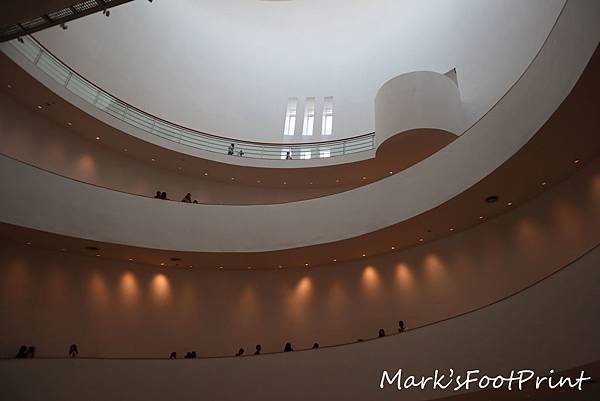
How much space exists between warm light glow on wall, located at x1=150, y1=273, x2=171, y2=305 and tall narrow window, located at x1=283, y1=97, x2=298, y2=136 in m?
10.7

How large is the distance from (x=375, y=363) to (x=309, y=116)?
16022 mm

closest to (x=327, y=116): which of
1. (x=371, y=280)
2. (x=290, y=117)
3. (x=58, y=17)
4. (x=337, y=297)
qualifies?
(x=290, y=117)

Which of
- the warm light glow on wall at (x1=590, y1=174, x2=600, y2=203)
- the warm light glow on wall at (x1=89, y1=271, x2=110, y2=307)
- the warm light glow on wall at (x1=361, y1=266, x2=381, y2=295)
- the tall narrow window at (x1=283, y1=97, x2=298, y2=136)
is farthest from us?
the tall narrow window at (x1=283, y1=97, x2=298, y2=136)

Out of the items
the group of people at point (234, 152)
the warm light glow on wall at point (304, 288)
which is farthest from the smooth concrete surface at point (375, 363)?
the group of people at point (234, 152)

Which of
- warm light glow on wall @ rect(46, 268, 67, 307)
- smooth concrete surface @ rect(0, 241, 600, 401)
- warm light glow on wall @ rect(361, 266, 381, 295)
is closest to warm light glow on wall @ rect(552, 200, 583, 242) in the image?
smooth concrete surface @ rect(0, 241, 600, 401)

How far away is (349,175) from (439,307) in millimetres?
8122

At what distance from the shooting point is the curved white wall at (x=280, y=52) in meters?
19.3

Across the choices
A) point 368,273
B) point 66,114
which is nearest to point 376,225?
point 368,273

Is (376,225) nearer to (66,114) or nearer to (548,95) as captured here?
(548,95)

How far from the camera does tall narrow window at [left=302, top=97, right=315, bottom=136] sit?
25297mm

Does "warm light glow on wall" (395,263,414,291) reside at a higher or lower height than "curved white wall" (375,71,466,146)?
lower

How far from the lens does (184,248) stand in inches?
688

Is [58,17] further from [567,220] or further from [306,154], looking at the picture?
[567,220]

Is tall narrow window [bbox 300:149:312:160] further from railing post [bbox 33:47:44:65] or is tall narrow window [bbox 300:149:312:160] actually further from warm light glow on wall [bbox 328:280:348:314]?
railing post [bbox 33:47:44:65]
